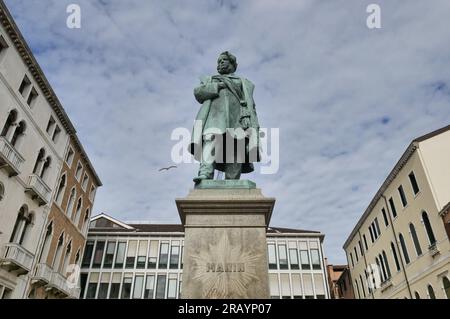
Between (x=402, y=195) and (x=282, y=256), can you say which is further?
(x=282, y=256)

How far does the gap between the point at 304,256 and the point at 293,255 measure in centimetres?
132

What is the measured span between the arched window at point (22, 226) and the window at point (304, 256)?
30096 mm

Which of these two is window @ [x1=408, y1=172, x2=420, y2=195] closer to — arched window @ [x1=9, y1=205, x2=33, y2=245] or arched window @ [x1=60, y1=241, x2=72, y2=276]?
arched window @ [x1=9, y1=205, x2=33, y2=245]

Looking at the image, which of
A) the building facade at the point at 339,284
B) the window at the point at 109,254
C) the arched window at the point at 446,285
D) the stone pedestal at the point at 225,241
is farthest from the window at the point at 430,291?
the window at the point at 109,254

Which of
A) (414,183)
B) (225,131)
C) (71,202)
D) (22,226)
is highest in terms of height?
(71,202)

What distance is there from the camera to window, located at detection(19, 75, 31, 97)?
64.3ft

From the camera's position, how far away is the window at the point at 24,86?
64.3ft

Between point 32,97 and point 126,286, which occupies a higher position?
point 32,97

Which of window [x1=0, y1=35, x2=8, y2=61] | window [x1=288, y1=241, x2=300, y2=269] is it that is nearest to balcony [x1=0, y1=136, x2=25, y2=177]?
window [x1=0, y1=35, x2=8, y2=61]

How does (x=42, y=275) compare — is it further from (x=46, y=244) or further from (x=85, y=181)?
(x=85, y=181)

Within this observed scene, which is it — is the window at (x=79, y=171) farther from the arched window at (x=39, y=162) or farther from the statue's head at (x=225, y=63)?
the statue's head at (x=225, y=63)

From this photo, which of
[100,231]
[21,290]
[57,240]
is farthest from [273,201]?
[100,231]

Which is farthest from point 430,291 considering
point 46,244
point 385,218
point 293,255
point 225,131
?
point 46,244

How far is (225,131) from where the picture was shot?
5.32 metres
